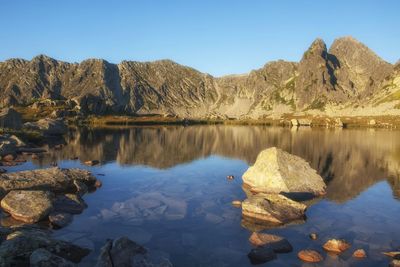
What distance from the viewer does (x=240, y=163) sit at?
202ft

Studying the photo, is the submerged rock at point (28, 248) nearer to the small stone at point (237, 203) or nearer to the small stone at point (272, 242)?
the small stone at point (272, 242)

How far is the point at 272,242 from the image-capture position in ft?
77.4

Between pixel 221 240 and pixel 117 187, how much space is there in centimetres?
1866

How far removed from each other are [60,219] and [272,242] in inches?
594

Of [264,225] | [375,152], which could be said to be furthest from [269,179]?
[375,152]

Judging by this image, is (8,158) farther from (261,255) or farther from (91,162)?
(261,255)

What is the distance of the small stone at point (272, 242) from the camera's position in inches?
897

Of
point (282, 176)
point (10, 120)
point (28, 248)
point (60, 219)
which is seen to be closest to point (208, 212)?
point (282, 176)

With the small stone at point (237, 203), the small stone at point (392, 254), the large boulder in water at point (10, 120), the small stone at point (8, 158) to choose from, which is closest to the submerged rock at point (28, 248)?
the small stone at point (237, 203)

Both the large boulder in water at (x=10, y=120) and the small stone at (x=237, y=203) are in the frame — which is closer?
the small stone at (x=237, y=203)

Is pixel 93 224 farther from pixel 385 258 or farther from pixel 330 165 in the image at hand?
pixel 330 165

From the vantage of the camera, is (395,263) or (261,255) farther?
(261,255)

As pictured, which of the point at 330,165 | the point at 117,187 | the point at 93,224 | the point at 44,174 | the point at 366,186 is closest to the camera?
the point at 93,224

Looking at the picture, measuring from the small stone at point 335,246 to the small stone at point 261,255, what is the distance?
367cm
